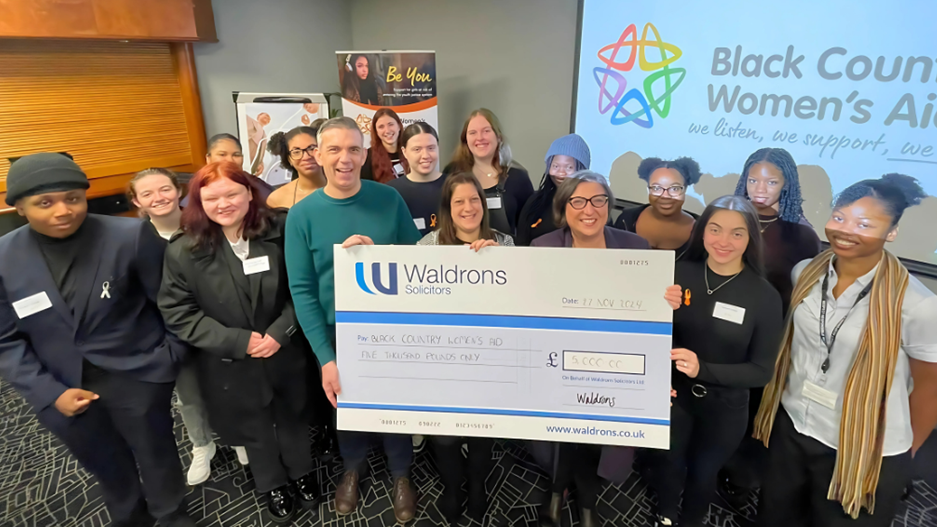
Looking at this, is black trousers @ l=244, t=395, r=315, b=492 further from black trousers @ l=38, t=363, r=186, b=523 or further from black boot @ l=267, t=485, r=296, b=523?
black trousers @ l=38, t=363, r=186, b=523

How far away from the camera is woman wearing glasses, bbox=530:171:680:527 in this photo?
1.88 m

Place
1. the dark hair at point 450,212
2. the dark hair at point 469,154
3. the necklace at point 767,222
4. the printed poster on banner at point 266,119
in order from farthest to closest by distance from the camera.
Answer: the printed poster on banner at point 266,119, the dark hair at point 469,154, the necklace at point 767,222, the dark hair at point 450,212

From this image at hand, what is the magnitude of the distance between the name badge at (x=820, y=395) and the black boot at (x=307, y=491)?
2.31 meters

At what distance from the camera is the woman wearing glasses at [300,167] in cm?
270

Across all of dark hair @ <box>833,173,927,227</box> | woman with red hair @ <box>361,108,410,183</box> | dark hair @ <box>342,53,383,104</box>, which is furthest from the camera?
dark hair @ <box>342,53,383,104</box>

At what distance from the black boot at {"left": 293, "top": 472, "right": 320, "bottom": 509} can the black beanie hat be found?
1.72 meters

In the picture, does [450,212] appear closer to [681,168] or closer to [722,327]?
[722,327]

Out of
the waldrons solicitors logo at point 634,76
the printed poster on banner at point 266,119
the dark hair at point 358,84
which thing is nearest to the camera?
the waldrons solicitors logo at point 634,76

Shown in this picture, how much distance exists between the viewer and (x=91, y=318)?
178cm

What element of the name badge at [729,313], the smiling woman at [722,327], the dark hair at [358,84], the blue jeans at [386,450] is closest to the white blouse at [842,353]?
the smiling woman at [722,327]

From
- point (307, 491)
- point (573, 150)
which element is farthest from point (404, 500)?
point (573, 150)

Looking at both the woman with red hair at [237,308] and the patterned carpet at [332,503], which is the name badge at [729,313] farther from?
the woman with red hair at [237,308]

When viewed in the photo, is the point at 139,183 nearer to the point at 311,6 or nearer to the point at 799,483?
the point at 799,483

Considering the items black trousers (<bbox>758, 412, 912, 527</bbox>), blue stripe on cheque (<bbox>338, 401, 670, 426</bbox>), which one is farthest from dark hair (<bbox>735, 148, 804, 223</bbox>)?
blue stripe on cheque (<bbox>338, 401, 670, 426</bbox>)
